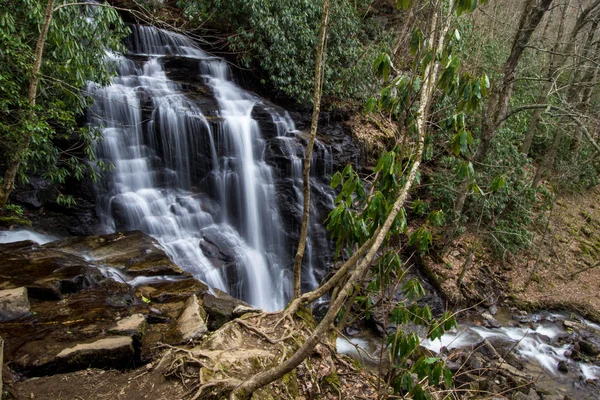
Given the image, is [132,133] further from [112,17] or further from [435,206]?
[435,206]

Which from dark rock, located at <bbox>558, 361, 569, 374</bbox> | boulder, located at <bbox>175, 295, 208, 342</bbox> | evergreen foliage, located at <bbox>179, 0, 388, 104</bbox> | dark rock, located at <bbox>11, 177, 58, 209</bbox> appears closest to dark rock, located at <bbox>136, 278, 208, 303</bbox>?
boulder, located at <bbox>175, 295, 208, 342</bbox>

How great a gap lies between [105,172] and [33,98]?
323cm

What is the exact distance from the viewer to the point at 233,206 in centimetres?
1027

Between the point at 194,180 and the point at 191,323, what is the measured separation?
6165 millimetres

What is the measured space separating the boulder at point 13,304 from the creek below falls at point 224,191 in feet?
11.6

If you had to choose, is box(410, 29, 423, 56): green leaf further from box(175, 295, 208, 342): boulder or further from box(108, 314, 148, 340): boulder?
box(108, 314, 148, 340): boulder

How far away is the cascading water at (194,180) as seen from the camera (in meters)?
8.81

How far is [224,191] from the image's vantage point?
10.3 m

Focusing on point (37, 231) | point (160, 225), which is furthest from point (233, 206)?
point (37, 231)

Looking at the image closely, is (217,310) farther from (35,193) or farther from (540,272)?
(540,272)

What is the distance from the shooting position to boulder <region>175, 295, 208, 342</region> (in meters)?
4.31

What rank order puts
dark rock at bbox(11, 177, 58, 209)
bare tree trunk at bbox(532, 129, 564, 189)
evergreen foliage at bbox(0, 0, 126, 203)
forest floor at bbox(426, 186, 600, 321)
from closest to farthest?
1. evergreen foliage at bbox(0, 0, 126, 203)
2. dark rock at bbox(11, 177, 58, 209)
3. forest floor at bbox(426, 186, 600, 321)
4. bare tree trunk at bbox(532, 129, 564, 189)

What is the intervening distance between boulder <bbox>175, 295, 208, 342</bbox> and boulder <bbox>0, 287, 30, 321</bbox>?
6.01ft

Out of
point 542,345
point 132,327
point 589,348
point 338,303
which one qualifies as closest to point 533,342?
point 542,345
